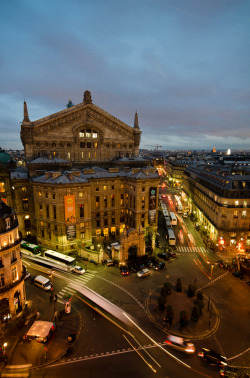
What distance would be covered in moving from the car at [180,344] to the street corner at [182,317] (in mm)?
1100

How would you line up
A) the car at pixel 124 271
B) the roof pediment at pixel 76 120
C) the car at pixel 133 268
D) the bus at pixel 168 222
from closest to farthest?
the car at pixel 124 271 < the car at pixel 133 268 < the roof pediment at pixel 76 120 < the bus at pixel 168 222

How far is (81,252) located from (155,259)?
19500mm

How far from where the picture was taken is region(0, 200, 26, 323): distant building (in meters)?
35.6

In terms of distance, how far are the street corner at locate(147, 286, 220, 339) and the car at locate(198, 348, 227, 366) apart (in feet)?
12.0

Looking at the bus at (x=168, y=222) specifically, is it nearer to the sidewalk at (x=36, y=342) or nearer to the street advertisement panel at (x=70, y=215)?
the street advertisement panel at (x=70, y=215)

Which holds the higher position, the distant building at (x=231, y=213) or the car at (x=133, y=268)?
the distant building at (x=231, y=213)

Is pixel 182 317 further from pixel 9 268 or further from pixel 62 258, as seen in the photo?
pixel 62 258

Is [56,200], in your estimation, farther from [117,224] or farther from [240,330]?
[240,330]

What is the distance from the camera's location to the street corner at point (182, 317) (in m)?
35.6

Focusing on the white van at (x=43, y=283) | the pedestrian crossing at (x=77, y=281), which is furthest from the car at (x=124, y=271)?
the white van at (x=43, y=283)

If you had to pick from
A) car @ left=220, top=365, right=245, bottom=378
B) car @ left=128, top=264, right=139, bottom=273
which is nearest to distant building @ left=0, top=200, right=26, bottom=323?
car @ left=128, top=264, right=139, bottom=273

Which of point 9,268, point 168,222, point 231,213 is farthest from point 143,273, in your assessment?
point 168,222

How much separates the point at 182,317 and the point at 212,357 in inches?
270

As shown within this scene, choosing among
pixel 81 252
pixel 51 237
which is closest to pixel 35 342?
pixel 81 252
